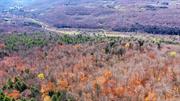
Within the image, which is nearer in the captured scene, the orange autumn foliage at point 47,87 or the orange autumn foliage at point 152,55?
the orange autumn foliage at point 47,87

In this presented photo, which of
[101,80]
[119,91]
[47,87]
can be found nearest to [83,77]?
[101,80]

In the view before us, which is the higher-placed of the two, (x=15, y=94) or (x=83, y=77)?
(x=15, y=94)

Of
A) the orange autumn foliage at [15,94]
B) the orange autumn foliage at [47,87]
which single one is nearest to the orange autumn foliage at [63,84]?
the orange autumn foliage at [47,87]

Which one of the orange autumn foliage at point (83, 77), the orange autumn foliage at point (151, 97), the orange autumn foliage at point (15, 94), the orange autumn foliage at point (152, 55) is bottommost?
the orange autumn foliage at point (83, 77)

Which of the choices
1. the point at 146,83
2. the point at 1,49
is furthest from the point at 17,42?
the point at 146,83

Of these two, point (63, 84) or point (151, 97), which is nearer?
point (151, 97)

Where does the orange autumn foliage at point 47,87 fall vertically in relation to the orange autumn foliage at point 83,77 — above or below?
above

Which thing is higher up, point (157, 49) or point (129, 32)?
point (157, 49)

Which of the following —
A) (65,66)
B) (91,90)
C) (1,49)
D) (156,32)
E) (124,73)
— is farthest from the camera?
(156,32)

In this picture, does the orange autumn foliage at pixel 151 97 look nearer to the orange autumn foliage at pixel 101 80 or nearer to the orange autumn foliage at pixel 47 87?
the orange autumn foliage at pixel 101 80

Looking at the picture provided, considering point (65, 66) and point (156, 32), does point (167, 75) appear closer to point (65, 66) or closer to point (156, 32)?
point (65, 66)

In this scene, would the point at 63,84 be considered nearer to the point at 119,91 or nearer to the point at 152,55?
the point at 119,91
